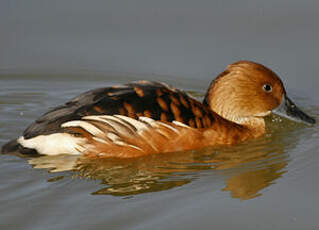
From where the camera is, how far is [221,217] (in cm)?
504

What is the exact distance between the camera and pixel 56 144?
6.39m

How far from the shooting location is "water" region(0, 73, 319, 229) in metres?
5.00

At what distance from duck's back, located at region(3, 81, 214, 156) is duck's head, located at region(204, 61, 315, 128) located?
1.99ft

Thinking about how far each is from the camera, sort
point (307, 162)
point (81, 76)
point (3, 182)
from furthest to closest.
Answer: point (81, 76), point (307, 162), point (3, 182)

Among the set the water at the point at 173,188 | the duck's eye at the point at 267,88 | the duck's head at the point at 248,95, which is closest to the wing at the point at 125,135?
the water at the point at 173,188

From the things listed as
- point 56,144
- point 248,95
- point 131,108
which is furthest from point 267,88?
point 56,144

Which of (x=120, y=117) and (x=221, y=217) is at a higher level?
(x=120, y=117)

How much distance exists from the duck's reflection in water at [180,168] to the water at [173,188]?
10mm

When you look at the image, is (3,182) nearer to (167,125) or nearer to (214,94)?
(167,125)

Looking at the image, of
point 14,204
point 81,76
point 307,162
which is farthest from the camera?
point 81,76

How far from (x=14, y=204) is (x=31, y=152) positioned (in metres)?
1.11

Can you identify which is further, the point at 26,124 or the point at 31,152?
the point at 26,124

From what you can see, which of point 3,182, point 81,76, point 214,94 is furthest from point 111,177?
point 81,76

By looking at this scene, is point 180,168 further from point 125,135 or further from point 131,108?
point 131,108
